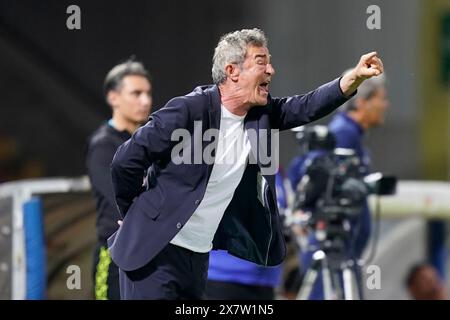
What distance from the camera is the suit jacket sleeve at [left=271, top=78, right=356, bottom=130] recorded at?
14.9 ft

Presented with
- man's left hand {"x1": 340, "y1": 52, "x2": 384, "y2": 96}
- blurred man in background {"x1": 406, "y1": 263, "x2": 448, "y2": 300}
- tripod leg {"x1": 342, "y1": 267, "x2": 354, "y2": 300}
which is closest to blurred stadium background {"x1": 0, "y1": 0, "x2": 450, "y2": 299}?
blurred man in background {"x1": 406, "y1": 263, "x2": 448, "y2": 300}

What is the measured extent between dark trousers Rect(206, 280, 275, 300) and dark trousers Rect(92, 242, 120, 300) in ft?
2.19

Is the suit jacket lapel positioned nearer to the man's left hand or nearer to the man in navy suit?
the man in navy suit

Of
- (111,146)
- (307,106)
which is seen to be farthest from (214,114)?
(111,146)

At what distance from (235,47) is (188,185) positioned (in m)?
0.49

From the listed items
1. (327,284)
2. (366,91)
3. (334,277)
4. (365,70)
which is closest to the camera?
(365,70)

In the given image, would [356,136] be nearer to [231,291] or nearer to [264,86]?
[231,291]

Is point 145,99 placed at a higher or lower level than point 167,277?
higher

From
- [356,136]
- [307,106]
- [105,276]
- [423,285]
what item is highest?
[307,106]

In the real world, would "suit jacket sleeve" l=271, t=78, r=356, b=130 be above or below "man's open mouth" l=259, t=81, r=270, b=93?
below

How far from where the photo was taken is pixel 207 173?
4.53m

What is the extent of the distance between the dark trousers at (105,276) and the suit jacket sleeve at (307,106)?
113cm

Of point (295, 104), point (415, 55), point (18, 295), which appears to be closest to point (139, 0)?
point (415, 55)

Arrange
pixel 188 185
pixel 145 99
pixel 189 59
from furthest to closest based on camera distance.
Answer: pixel 189 59 → pixel 145 99 → pixel 188 185
